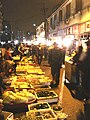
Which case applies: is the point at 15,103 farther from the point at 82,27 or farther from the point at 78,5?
the point at 78,5

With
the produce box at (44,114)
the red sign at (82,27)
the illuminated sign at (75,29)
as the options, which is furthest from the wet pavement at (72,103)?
the illuminated sign at (75,29)

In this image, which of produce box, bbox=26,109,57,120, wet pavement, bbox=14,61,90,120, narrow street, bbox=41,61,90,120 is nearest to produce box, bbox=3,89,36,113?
wet pavement, bbox=14,61,90,120

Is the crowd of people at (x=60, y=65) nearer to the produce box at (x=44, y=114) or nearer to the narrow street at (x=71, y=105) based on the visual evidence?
the narrow street at (x=71, y=105)

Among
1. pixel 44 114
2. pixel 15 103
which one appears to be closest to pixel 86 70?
pixel 44 114

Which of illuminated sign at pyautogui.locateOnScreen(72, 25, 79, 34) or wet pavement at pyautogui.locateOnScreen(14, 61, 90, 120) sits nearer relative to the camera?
wet pavement at pyautogui.locateOnScreen(14, 61, 90, 120)

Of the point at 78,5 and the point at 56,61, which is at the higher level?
the point at 78,5

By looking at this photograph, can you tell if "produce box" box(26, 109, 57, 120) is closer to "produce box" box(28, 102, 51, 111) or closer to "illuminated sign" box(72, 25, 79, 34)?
"produce box" box(28, 102, 51, 111)

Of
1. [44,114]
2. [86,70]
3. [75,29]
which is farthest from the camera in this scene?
[75,29]

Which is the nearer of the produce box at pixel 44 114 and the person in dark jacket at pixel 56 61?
the produce box at pixel 44 114

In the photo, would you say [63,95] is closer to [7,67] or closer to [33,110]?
[33,110]

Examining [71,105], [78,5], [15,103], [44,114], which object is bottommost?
[71,105]

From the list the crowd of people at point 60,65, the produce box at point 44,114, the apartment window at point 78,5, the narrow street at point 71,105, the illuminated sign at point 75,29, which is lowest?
the narrow street at point 71,105

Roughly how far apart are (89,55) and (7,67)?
7.73 metres

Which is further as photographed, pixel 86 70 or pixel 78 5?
pixel 78 5
